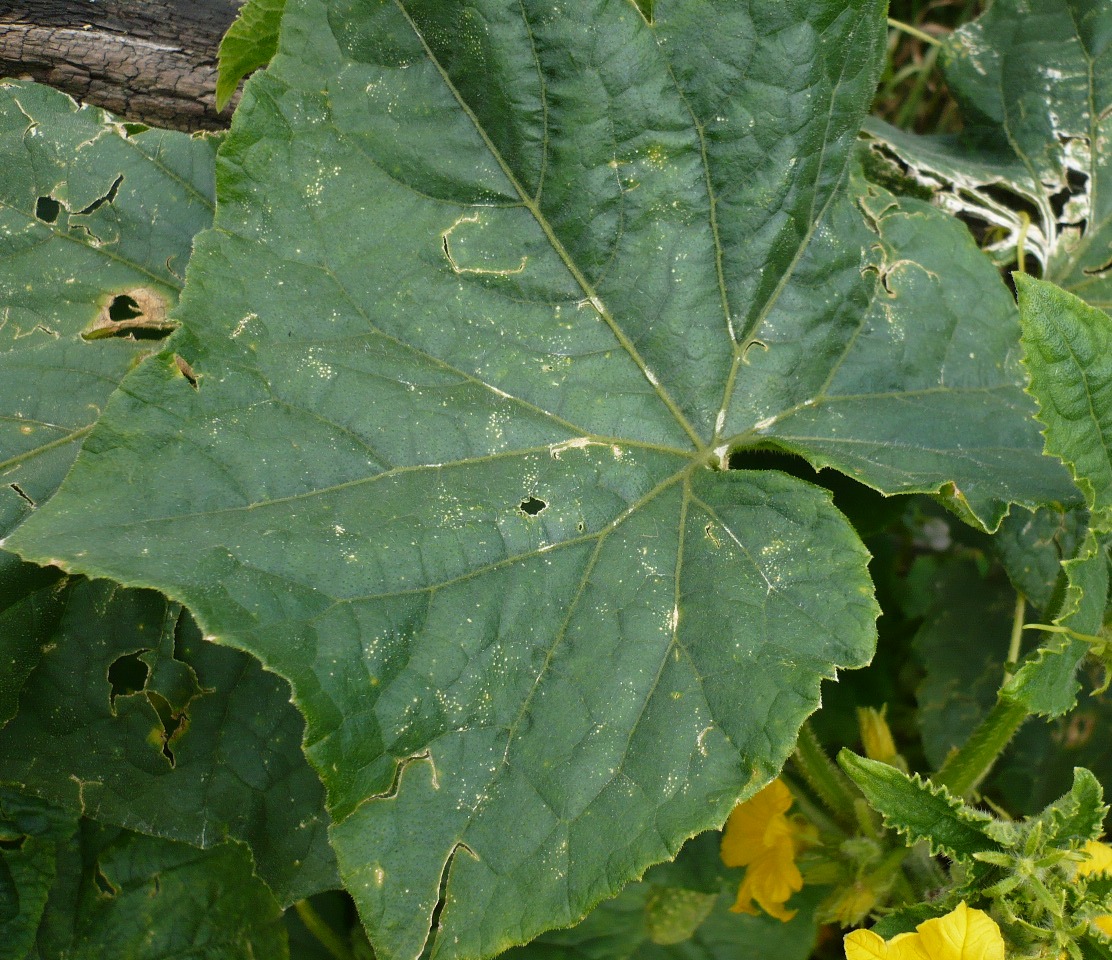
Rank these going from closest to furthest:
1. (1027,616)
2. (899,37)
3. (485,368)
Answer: (485,368)
(1027,616)
(899,37)

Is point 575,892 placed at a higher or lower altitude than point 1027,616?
higher

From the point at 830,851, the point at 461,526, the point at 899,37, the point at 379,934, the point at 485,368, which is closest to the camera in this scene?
the point at 379,934

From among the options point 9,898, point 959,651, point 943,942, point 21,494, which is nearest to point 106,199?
point 21,494

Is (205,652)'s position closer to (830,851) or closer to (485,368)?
(485,368)

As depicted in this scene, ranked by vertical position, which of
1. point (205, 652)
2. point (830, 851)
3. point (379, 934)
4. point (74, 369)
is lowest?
point (830, 851)

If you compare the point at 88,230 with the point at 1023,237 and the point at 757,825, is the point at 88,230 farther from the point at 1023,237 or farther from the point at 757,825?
the point at 1023,237

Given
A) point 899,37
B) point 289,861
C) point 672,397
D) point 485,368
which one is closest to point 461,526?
point 485,368

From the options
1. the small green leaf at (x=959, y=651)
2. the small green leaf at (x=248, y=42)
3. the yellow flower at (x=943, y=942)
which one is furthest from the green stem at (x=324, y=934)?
the small green leaf at (x=248, y=42)
